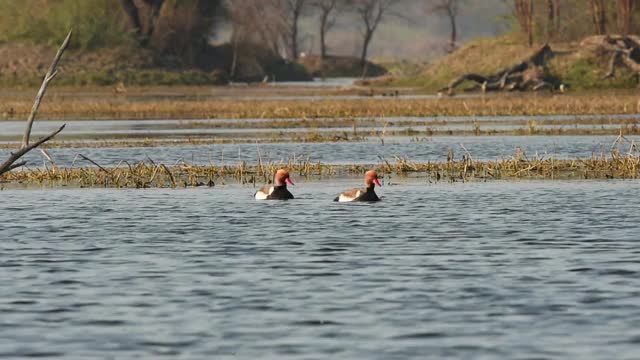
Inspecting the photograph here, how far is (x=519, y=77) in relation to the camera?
318ft

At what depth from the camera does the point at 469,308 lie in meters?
16.8

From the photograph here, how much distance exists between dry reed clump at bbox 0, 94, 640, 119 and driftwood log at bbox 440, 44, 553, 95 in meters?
9.48

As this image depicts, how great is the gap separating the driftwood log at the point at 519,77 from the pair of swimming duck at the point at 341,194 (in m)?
65.2

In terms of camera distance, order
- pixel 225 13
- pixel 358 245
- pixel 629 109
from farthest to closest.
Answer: pixel 225 13
pixel 629 109
pixel 358 245

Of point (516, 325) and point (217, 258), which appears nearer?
point (516, 325)

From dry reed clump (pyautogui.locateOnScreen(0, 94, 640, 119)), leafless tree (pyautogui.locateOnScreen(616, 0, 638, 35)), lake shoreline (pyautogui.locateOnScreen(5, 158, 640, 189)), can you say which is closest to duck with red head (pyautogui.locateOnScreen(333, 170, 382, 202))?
lake shoreline (pyautogui.locateOnScreen(5, 158, 640, 189))

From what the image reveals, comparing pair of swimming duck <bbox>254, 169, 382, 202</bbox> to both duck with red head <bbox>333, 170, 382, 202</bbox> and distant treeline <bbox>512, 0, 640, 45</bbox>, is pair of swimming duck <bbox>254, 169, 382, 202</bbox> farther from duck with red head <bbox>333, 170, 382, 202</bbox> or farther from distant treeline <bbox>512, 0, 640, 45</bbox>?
distant treeline <bbox>512, 0, 640, 45</bbox>

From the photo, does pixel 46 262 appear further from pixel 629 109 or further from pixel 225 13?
pixel 225 13

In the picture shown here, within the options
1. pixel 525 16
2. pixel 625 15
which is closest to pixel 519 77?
pixel 625 15

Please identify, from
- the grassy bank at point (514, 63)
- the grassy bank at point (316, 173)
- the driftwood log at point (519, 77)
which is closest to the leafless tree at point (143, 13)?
the grassy bank at point (514, 63)

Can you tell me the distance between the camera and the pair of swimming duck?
2941 cm

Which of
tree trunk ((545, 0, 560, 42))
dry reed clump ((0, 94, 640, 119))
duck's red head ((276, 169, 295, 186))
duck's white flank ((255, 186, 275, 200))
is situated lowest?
dry reed clump ((0, 94, 640, 119))

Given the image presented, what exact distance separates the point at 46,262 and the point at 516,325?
8.12 metres

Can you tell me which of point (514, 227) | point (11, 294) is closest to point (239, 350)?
point (11, 294)
